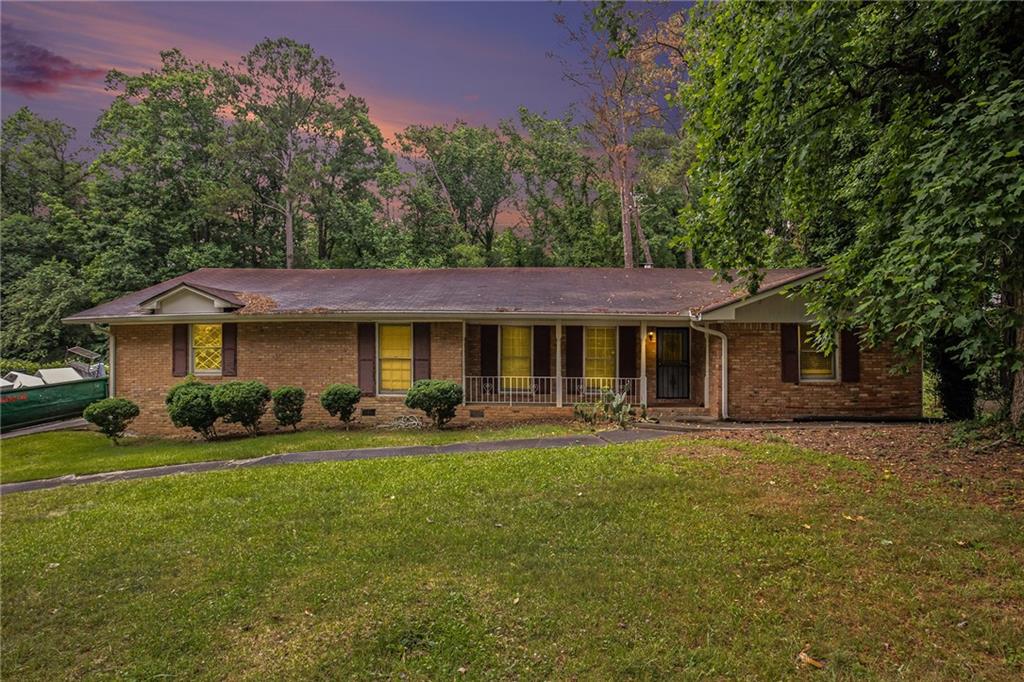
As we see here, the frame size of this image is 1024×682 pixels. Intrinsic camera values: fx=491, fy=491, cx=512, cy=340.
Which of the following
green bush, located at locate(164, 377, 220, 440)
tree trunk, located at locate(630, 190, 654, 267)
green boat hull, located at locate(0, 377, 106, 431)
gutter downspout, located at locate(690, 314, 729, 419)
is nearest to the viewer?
green bush, located at locate(164, 377, 220, 440)

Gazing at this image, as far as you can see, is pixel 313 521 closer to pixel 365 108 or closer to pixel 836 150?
pixel 836 150

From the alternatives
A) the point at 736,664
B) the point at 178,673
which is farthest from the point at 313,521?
the point at 736,664

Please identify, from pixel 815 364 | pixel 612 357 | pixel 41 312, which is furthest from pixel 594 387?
pixel 41 312

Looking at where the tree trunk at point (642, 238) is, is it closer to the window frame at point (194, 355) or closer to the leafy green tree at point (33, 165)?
the window frame at point (194, 355)

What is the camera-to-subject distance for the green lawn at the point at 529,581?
3350 mm

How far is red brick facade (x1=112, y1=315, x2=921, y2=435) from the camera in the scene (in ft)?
39.1

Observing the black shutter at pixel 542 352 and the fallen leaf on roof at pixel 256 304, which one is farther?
the black shutter at pixel 542 352

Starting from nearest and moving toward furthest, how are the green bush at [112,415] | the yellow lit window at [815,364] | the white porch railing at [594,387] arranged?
the green bush at [112,415] < the yellow lit window at [815,364] < the white porch railing at [594,387]

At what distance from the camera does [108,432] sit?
11.8 meters

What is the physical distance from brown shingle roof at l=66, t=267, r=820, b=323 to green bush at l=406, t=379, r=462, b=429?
1.81m

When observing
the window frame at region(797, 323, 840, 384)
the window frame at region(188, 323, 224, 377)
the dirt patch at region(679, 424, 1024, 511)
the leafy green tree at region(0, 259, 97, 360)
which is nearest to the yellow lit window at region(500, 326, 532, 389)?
the dirt patch at region(679, 424, 1024, 511)

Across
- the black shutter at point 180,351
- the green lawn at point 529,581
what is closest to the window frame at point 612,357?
the green lawn at point 529,581

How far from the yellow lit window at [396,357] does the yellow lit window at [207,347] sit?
4486 millimetres

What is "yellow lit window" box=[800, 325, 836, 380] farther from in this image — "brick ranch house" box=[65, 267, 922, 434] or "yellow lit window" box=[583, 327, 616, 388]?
"yellow lit window" box=[583, 327, 616, 388]
